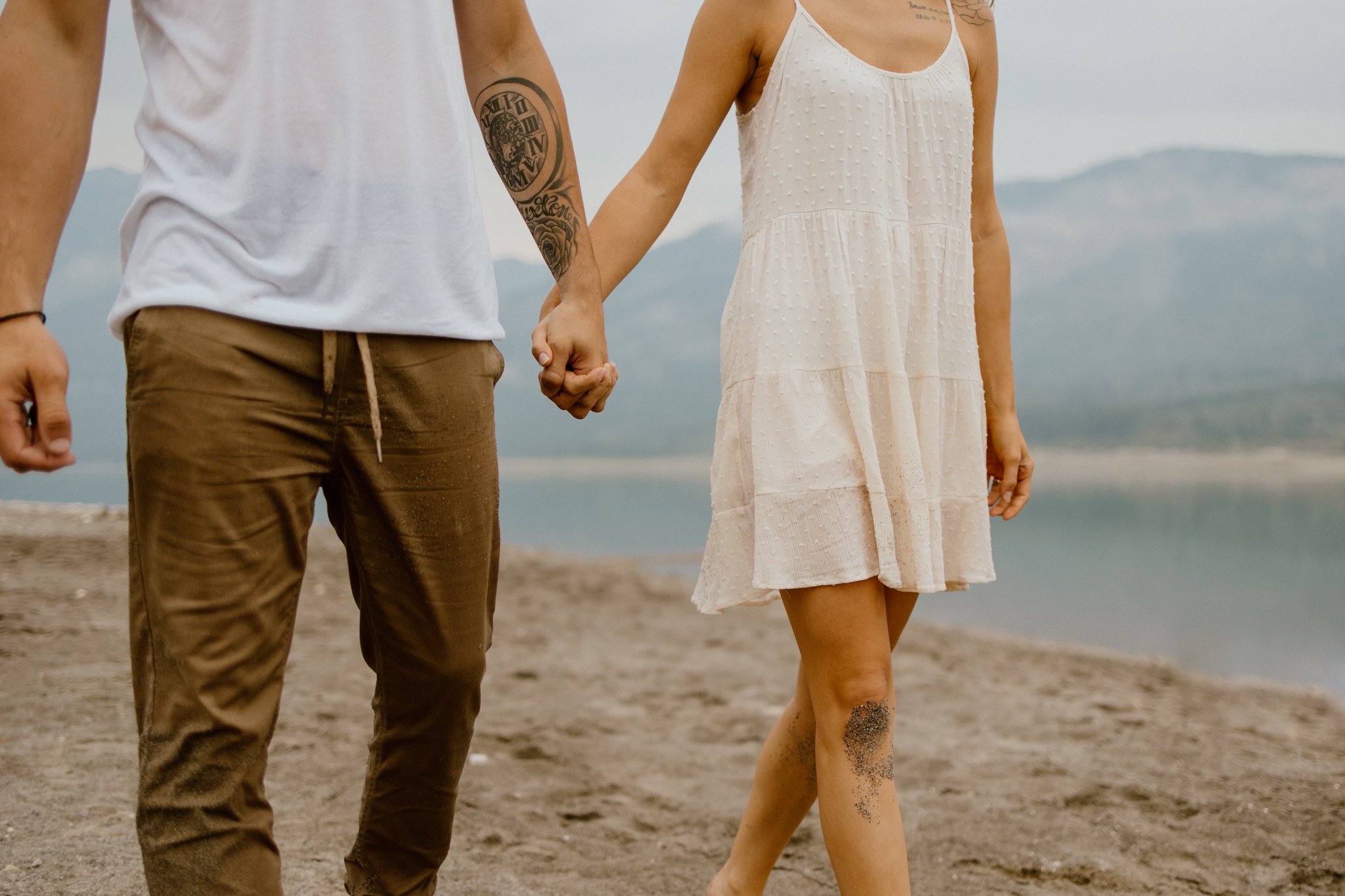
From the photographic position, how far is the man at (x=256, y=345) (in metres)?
1.38

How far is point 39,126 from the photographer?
4.49ft

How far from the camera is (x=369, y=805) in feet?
5.89

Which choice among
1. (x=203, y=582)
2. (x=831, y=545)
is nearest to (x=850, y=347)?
(x=831, y=545)

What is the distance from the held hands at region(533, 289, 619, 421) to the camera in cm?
186

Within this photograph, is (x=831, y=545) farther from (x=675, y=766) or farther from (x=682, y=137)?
(x=675, y=766)

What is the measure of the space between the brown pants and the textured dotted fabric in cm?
50

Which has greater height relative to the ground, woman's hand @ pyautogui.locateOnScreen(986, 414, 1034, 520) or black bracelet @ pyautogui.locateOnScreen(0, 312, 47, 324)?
black bracelet @ pyautogui.locateOnScreen(0, 312, 47, 324)

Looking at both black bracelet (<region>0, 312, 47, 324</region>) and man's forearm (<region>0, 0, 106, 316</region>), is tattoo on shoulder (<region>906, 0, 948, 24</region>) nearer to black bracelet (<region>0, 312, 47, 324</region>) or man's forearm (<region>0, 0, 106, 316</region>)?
man's forearm (<region>0, 0, 106, 316</region>)

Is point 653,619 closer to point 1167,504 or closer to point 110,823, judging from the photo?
point 110,823

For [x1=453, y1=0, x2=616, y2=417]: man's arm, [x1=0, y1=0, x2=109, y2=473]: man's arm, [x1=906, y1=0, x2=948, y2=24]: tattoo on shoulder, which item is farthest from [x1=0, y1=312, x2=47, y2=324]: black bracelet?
[x1=906, y1=0, x2=948, y2=24]: tattoo on shoulder

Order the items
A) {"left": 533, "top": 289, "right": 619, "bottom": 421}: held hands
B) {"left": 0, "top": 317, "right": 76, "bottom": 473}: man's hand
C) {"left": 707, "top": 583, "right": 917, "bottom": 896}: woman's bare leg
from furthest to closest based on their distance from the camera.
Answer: {"left": 707, "top": 583, "right": 917, "bottom": 896}: woman's bare leg → {"left": 533, "top": 289, "right": 619, "bottom": 421}: held hands → {"left": 0, "top": 317, "right": 76, "bottom": 473}: man's hand

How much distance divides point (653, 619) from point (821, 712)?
5.38 meters

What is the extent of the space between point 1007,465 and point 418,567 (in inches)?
51.3

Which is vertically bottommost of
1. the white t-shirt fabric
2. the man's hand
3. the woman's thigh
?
the woman's thigh
